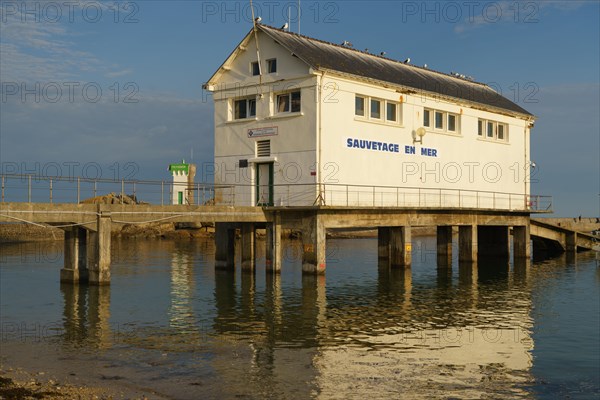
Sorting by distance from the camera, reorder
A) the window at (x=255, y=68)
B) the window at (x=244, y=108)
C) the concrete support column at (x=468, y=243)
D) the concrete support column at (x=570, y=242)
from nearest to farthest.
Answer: the window at (x=255, y=68), the window at (x=244, y=108), the concrete support column at (x=468, y=243), the concrete support column at (x=570, y=242)

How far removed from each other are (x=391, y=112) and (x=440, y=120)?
4.39 meters

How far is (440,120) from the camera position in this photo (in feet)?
121

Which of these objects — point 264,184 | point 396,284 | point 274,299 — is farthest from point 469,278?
point 274,299

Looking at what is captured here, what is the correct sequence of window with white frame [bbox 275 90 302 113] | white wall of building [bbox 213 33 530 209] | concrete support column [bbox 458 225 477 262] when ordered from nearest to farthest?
white wall of building [bbox 213 33 530 209] → window with white frame [bbox 275 90 302 113] → concrete support column [bbox 458 225 477 262]

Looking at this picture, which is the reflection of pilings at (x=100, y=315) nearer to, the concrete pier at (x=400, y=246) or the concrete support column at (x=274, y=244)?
the concrete support column at (x=274, y=244)

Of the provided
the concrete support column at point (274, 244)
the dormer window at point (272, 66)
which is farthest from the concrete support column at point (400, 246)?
the dormer window at point (272, 66)

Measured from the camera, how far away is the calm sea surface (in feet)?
43.3

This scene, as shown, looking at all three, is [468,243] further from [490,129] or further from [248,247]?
[248,247]

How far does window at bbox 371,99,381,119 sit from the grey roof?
1.13m

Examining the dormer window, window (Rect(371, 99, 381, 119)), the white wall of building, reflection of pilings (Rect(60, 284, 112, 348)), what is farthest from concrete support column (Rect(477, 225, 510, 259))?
reflection of pilings (Rect(60, 284, 112, 348))

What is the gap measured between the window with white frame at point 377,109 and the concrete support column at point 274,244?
636 centimetres

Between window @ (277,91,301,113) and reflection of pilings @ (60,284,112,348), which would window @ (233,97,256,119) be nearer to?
window @ (277,91,301,113)

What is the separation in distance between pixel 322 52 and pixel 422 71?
405 inches

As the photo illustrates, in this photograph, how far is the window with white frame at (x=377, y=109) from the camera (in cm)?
3203
